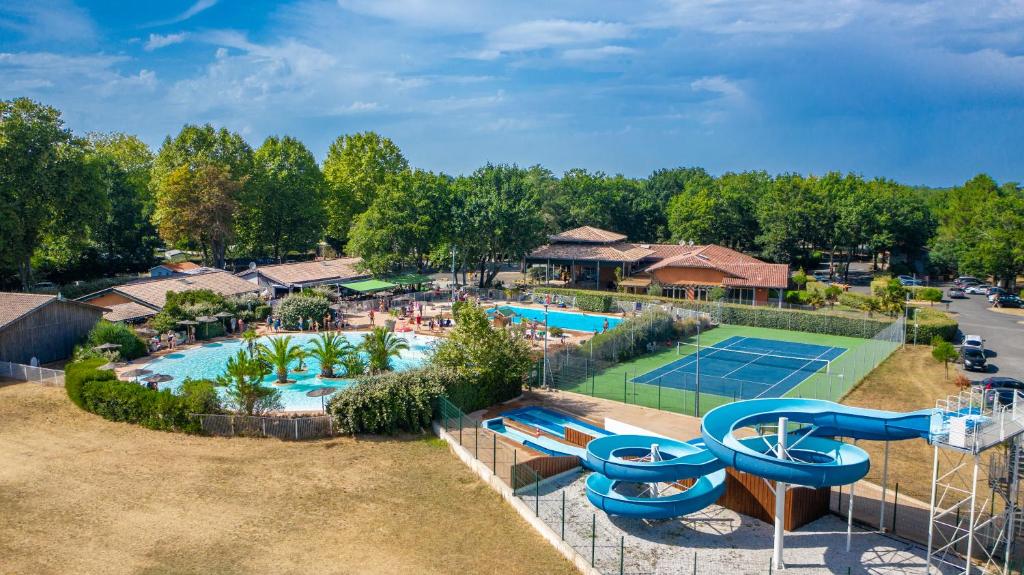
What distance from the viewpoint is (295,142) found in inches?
3388

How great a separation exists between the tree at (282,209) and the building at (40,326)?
102 feet

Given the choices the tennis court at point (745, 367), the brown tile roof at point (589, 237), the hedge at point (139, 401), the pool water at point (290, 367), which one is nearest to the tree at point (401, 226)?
the brown tile roof at point (589, 237)

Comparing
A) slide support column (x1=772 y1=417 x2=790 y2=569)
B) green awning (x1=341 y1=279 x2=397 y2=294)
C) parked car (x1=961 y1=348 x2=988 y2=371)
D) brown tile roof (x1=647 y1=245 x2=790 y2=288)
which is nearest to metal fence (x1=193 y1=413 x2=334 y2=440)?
slide support column (x1=772 y1=417 x2=790 y2=569)

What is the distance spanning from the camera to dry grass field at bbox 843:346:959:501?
2106 centimetres

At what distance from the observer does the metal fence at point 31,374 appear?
99.8 feet

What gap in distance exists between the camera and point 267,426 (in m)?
24.7

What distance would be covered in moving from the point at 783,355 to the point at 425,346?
66.7 feet

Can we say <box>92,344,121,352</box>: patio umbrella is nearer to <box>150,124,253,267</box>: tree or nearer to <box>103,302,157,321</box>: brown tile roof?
<box>103,302,157,321</box>: brown tile roof

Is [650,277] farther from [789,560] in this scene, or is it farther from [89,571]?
[89,571]

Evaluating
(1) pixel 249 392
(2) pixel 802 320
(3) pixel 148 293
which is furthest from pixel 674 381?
(3) pixel 148 293

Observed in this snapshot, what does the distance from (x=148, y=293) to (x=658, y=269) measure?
3745cm

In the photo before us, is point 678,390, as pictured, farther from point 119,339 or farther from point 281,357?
point 119,339

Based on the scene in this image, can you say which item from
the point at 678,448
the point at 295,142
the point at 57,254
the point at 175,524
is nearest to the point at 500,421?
the point at 678,448

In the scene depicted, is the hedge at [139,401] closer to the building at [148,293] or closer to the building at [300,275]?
the building at [148,293]
